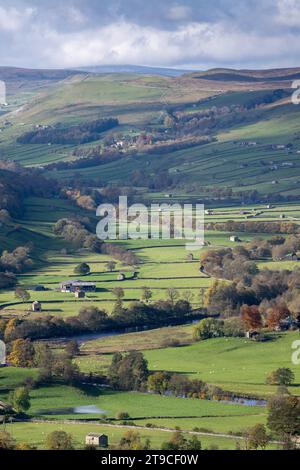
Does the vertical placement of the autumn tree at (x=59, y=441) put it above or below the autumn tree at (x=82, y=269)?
below

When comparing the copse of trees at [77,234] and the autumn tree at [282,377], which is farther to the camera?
the copse of trees at [77,234]

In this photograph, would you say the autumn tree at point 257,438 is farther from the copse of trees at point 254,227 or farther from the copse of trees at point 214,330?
the copse of trees at point 254,227

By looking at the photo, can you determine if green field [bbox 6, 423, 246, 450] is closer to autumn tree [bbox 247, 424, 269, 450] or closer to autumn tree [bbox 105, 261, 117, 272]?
autumn tree [bbox 247, 424, 269, 450]

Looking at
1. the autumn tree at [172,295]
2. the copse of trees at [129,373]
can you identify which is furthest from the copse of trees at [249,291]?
the copse of trees at [129,373]

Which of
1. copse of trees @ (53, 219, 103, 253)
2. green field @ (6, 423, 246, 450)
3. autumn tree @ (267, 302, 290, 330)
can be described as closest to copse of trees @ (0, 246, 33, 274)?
copse of trees @ (53, 219, 103, 253)

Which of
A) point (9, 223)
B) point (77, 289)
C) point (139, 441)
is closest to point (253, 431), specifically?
point (139, 441)
